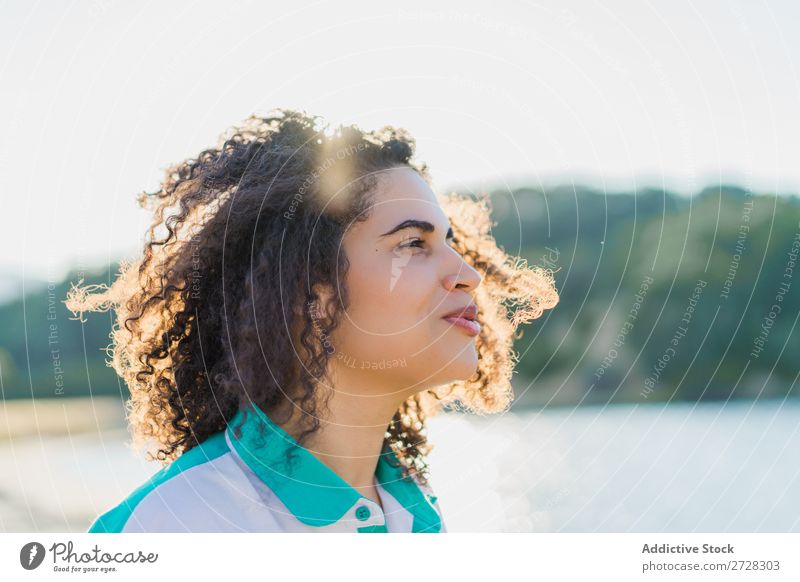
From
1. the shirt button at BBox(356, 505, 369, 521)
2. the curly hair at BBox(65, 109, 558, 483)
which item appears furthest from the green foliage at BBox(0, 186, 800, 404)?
the shirt button at BBox(356, 505, 369, 521)

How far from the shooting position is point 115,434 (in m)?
14.1

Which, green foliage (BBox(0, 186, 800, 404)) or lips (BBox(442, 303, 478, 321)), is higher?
lips (BBox(442, 303, 478, 321))

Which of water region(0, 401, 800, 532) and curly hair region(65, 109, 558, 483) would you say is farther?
water region(0, 401, 800, 532)

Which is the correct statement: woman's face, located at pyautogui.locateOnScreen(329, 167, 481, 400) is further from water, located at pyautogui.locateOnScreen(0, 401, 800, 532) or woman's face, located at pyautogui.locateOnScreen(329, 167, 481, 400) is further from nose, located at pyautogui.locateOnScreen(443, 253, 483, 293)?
water, located at pyautogui.locateOnScreen(0, 401, 800, 532)

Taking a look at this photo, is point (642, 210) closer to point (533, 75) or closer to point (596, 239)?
point (596, 239)

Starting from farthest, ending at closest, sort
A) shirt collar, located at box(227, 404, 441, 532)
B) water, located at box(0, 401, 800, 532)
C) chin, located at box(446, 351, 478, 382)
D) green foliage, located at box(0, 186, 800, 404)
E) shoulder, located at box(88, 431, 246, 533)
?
1. green foliage, located at box(0, 186, 800, 404)
2. water, located at box(0, 401, 800, 532)
3. chin, located at box(446, 351, 478, 382)
4. shirt collar, located at box(227, 404, 441, 532)
5. shoulder, located at box(88, 431, 246, 533)

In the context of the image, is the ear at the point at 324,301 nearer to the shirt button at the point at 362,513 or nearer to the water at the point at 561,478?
the shirt button at the point at 362,513

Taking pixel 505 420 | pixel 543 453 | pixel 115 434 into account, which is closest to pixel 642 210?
pixel 505 420

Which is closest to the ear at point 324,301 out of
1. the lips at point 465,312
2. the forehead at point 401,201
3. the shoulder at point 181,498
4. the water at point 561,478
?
the forehead at point 401,201

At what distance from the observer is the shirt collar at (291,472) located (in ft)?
7.41

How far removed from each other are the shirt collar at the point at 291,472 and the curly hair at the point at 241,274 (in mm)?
69

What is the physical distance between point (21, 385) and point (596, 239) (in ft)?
37.8

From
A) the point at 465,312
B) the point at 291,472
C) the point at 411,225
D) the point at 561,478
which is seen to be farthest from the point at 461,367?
the point at 561,478

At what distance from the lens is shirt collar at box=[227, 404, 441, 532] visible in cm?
226
